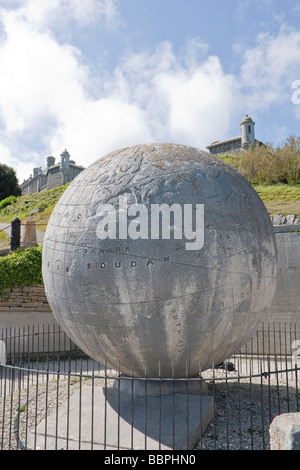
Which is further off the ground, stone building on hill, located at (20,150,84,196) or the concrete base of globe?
stone building on hill, located at (20,150,84,196)

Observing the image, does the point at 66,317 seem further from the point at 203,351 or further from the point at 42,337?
the point at 42,337

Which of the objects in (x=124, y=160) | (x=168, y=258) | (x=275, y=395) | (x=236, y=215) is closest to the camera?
(x=168, y=258)

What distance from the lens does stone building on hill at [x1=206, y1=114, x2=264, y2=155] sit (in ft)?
154

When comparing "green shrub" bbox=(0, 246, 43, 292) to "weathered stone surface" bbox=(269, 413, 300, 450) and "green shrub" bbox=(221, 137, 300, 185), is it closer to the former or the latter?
"weathered stone surface" bbox=(269, 413, 300, 450)

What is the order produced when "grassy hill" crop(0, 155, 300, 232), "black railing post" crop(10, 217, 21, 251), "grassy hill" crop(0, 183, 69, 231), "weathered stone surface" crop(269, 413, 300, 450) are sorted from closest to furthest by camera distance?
"weathered stone surface" crop(269, 413, 300, 450), "grassy hill" crop(0, 155, 300, 232), "black railing post" crop(10, 217, 21, 251), "grassy hill" crop(0, 183, 69, 231)

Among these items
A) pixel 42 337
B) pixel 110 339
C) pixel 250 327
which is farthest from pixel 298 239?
pixel 42 337

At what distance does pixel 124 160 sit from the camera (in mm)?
5465

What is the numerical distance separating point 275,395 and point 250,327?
213cm

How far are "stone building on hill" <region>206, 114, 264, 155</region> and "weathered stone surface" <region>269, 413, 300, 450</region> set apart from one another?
42.5 metres

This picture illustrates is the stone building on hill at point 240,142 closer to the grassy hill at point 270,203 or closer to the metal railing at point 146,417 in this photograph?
the grassy hill at point 270,203

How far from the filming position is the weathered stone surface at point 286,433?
10.2 feet

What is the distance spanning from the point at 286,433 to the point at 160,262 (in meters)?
2.34

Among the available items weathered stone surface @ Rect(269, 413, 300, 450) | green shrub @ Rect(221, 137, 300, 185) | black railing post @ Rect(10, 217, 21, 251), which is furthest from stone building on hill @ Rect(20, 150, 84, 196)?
weathered stone surface @ Rect(269, 413, 300, 450)

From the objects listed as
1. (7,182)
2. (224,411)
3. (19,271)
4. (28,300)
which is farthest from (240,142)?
(224,411)
